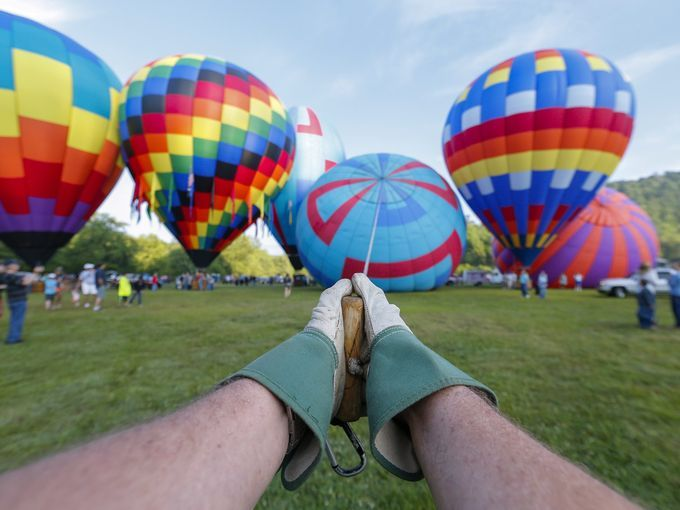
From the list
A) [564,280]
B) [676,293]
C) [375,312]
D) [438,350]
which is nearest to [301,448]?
[375,312]

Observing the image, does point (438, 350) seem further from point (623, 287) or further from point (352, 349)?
point (623, 287)

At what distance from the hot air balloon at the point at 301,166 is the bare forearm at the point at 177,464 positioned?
17302 millimetres

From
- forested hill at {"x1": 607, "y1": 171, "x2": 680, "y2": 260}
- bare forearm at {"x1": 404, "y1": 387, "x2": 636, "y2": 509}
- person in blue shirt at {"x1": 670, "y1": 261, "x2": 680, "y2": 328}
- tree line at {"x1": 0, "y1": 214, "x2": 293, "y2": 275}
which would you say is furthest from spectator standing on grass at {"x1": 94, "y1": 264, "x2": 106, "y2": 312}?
forested hill at {"x1": 607, "y1": 171, "x2": 680, "y2": 260}

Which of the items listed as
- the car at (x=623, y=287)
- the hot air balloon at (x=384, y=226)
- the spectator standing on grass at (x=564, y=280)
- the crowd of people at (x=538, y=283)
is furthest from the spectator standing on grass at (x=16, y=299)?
the spectator standing on grass at (x=564, y=280)

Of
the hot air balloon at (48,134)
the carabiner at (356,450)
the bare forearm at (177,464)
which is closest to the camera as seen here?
the bare forearm at (177,464)

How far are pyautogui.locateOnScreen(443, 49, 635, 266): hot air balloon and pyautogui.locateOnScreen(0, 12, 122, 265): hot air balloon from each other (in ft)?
45.7

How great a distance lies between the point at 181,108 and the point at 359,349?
41.8 ft

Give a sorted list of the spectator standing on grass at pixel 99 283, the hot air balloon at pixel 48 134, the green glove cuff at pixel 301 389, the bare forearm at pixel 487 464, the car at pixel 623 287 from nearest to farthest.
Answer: the bare forearm at pixel 487 464 → the green glove cuff at pixel 301 389 → the hot air balloon at pixel 48 134 → the spectator standing on grass at pixel 99 283 → the car at pixel 623 287

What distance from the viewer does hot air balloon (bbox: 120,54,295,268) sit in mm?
11672

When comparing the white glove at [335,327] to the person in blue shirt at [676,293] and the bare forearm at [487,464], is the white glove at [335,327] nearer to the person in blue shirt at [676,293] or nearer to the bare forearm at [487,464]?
the bare forearm at [487,464]

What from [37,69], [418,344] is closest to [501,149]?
[418,344]

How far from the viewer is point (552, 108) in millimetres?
11953

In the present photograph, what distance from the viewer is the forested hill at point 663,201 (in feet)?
156

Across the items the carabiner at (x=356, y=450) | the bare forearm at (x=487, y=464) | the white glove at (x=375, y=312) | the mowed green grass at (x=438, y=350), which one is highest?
the white glove at (x=375, y=312)
